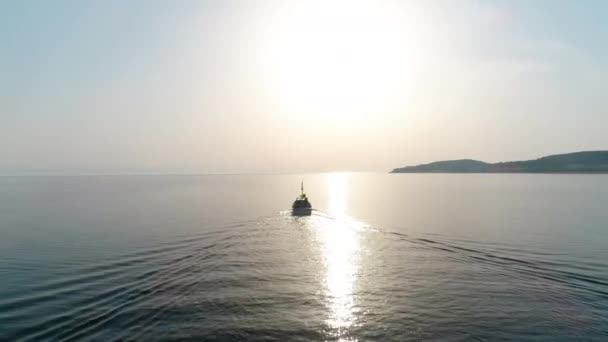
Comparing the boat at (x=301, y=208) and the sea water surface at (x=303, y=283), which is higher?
the boat at (x=301, y=208)

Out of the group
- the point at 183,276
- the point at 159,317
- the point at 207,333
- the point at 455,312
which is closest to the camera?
the point at 207,333

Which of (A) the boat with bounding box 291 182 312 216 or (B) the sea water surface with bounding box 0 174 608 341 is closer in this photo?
(B) the sea water surface with bounding box 0 174 608 341

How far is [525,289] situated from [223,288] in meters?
29.4

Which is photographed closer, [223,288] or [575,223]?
[223,288]

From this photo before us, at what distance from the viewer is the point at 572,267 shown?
1582 inches

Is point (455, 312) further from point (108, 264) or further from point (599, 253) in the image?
point (108, 264)

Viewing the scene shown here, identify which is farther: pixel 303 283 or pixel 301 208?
pixel 301 208

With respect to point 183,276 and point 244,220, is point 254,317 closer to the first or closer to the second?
point 183,276

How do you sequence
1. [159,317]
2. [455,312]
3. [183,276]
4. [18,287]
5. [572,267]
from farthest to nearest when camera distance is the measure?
[572,267] → [183,276] → [18,287] → [455,312] → [159,317]

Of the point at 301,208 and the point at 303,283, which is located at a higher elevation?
the point at 301,208

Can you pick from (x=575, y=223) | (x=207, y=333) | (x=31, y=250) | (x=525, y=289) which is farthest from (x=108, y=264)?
(x=575, y=223)

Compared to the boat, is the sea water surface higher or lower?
lower

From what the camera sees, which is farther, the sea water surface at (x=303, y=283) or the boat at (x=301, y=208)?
the boat at (x=301, y=208)

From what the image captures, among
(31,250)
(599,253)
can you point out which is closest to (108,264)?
(31,250)
